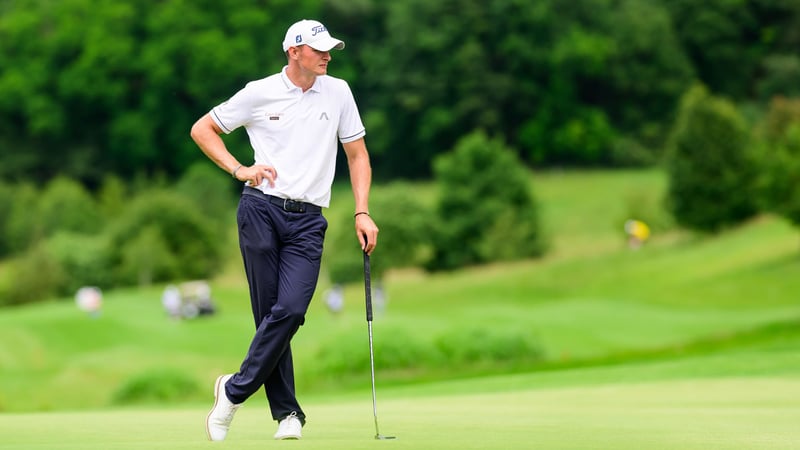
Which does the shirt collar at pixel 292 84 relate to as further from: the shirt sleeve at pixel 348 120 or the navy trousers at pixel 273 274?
the navy trousers at pixel 273 274

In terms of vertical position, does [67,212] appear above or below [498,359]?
above

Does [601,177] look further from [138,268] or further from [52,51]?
[52,51]

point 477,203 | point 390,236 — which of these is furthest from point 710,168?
point 390,236

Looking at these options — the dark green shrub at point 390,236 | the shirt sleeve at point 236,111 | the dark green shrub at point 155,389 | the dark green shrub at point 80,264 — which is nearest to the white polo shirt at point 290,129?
the shirt sleeve at point 236,111

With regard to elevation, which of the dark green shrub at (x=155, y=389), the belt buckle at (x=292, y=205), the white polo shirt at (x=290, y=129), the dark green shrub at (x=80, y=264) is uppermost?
the dark green shrub at (x=80, y=264)

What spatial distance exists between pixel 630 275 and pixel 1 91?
60.4 meters

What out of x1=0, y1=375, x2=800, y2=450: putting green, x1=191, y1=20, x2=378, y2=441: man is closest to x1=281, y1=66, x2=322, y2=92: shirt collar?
x1=191, y1=20, x2=378, y2=441: man

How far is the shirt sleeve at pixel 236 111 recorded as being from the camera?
6871 millimetres

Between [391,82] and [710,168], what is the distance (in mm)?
39829

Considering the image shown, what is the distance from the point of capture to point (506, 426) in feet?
24.3

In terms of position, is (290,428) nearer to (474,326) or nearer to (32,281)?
(474,326)

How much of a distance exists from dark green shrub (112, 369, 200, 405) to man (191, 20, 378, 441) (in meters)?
13.7

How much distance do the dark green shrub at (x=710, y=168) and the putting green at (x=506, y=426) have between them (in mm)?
39300

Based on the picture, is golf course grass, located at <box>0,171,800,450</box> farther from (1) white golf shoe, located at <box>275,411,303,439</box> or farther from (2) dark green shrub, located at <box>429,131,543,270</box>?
(2) dark green shrub, located at <box>429,131,543,270</box>
